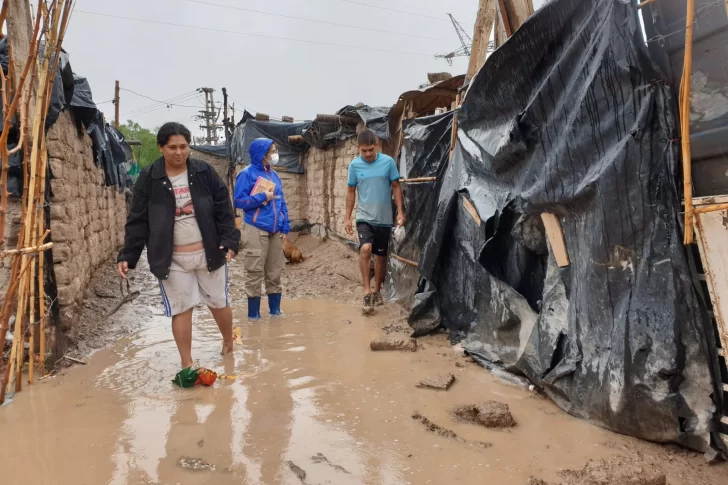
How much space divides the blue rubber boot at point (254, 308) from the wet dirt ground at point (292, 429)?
1083mm

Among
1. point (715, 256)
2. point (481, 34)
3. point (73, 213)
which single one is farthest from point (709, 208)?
point (73, 213)

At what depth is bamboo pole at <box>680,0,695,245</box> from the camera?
192cm

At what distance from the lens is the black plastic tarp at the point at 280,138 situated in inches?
468

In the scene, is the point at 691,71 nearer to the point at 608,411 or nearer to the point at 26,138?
the point at 608,411

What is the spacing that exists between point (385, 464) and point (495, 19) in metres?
3.69

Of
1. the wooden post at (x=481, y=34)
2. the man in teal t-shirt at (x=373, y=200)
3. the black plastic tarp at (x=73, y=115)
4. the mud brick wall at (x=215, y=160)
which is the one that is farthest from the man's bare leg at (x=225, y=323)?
the mud brick wall at (x=215, y=160)

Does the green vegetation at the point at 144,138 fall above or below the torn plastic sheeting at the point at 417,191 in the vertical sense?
above

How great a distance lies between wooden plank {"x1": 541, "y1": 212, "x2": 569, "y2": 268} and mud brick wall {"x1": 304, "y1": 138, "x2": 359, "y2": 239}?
633 centimetres

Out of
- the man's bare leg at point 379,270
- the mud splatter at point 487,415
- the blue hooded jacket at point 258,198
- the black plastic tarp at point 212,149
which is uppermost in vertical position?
the black plastic tarp at point 212,149

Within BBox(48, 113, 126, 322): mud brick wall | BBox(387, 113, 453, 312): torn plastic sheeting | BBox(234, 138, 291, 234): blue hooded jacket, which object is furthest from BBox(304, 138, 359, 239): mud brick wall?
BBox(234, 138, 291, 234): blue hooded jacket

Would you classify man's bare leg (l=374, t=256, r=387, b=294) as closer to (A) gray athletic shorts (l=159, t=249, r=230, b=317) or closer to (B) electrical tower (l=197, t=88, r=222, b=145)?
(A) gray athletic shorts (l=159, t=249, r=230, b=317)

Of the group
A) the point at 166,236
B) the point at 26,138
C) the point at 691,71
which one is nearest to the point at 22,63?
the point at 26,138

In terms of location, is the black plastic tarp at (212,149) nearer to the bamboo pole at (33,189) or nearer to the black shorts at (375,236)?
the black shorts at (375,236)

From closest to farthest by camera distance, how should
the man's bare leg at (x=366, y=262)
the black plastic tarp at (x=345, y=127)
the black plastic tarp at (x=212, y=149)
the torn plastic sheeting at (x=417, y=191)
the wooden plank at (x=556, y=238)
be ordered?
the wooden plank at (x=556, y=238) < the torn plastic sheeting at (x=417, y=191) < the man's bare leg at (x=366, y=262) < the black plastic tarp at (x=345, y=127) < the black plastic tarp at (x=212, y=149)
